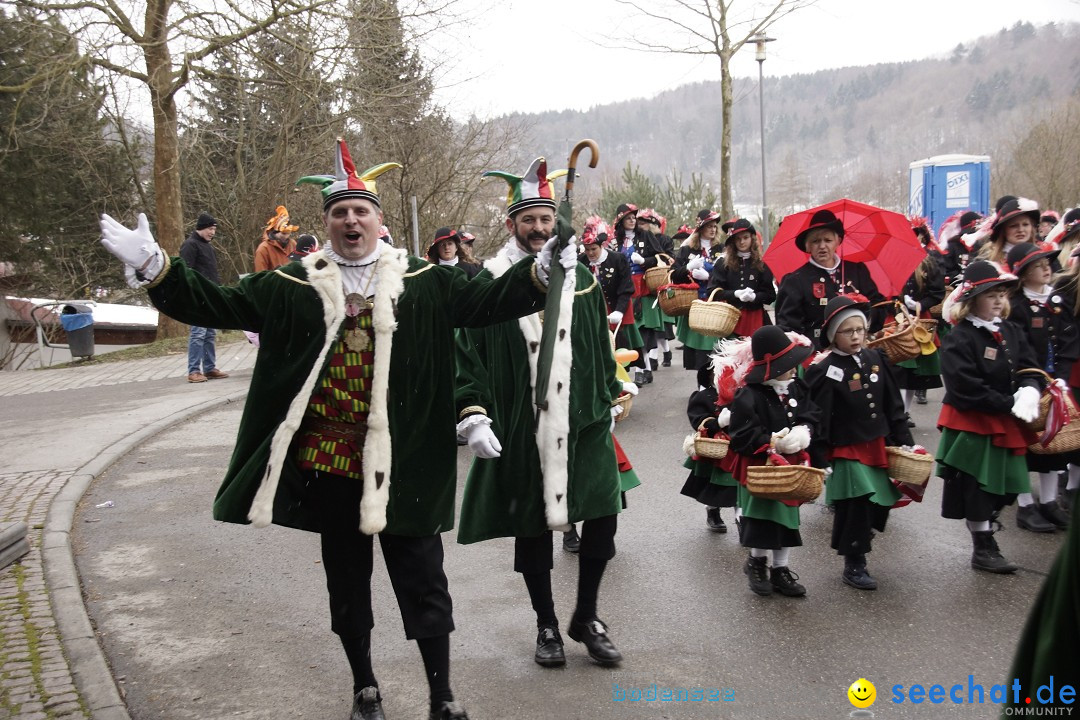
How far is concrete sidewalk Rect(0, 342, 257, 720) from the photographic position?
13.5 ft

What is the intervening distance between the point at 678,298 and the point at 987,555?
5.41 metres

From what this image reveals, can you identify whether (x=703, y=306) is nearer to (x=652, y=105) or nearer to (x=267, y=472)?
(x=267, y=472)

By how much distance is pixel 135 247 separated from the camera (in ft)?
11.0

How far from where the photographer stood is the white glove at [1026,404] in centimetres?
545

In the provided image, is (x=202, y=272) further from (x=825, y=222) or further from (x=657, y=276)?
(x=825, y=222)

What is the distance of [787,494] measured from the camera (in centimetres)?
490

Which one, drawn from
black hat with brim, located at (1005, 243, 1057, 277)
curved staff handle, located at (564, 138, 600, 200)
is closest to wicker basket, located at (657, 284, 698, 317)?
black hat with brim, located at (1005, 243, 1057, 277)

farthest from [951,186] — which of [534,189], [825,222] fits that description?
[534,189]

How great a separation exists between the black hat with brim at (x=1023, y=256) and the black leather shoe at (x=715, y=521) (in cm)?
254

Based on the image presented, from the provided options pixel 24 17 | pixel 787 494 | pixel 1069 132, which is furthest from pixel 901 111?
pixel 787 494

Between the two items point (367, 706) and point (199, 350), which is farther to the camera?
point (199, 350)

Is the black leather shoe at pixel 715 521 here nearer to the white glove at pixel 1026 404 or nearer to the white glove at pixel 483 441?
the white glove at pixel 1026 404

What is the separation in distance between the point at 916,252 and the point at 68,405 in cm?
974

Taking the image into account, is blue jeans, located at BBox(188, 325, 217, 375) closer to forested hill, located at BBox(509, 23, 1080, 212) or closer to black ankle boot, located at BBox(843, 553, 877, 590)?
black ankle boot, located at BBox(843, 553, 877, 590)
